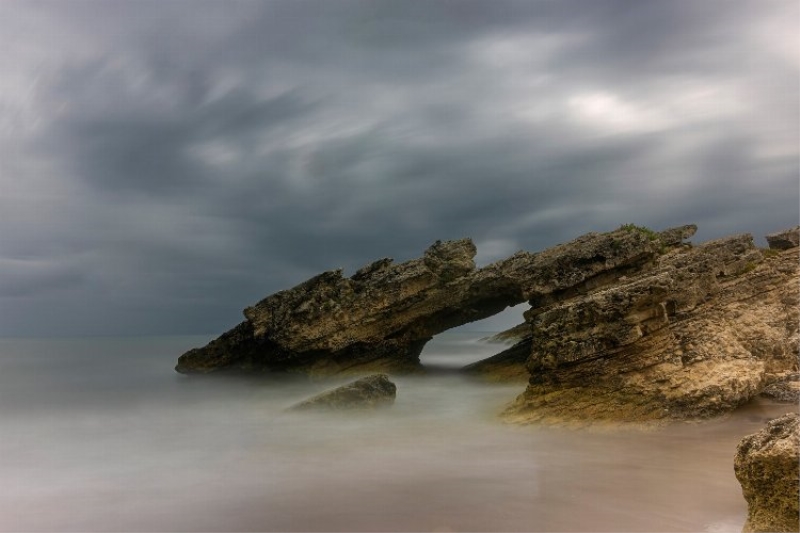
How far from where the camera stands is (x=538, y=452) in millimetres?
13109

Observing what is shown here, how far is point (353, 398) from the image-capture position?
789 inches

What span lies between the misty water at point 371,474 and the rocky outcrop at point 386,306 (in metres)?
8.97

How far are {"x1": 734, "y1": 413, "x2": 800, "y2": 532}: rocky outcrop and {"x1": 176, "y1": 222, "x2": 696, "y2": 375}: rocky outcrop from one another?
18.9m

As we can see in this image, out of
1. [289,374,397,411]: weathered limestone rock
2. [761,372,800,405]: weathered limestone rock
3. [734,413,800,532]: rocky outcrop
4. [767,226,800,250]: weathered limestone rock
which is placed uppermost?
[767,226,800,250]: weathered limestone rock

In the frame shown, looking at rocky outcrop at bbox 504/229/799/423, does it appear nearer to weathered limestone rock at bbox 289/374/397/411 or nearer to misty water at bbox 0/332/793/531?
misty water at bbox 0/332/793/531

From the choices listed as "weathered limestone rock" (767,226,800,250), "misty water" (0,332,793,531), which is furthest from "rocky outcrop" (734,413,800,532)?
"weathered limestone rock" (767,226,800,250)

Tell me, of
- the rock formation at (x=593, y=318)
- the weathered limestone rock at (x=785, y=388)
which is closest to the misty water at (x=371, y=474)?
the weathered limestone rock at (x=785, y=388)

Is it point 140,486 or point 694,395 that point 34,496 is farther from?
point 694,395

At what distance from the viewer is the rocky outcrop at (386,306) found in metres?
28.8

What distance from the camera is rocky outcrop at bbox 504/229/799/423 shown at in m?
14.7

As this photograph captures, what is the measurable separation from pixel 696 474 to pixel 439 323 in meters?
21.0

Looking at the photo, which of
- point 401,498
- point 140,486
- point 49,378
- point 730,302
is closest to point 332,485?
point 401,498

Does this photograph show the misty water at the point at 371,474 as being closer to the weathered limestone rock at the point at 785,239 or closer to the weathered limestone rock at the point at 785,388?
the weathered limestone rock at the point at 785,388

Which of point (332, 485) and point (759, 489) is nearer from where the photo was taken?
point (759, 489)
